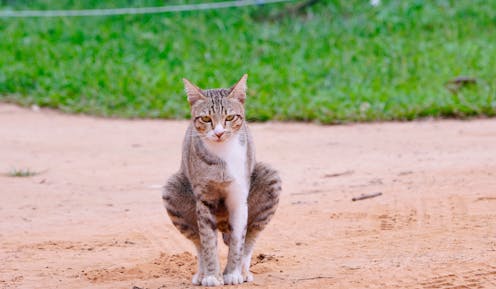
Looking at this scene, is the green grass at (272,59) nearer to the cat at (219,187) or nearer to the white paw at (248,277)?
the cat at (219,187)

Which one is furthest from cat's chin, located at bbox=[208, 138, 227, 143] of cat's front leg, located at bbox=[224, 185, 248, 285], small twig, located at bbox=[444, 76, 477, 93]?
small twig, located at bbox=[444, 76, 477, 93]

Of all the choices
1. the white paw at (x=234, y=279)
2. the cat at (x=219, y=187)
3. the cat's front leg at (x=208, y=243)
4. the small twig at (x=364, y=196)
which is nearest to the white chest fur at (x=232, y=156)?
the cat at (x=219, y=187)

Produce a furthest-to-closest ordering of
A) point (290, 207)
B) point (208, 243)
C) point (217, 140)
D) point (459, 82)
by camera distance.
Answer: point (459, 82) → point (290, 207) → point (208, 243) → point (217, 140)

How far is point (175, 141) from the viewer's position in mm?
11703

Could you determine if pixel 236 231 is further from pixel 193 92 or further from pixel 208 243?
pixel 193 92

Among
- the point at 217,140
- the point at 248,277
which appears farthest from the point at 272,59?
the point at 217,140

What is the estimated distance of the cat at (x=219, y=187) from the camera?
577 centimetres

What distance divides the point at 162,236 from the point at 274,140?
4.21 meters

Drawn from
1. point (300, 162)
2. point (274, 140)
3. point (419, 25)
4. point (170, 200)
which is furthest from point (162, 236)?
point (419, 25)

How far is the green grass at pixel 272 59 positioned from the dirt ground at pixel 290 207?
61 centimetres

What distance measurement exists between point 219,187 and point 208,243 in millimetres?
343

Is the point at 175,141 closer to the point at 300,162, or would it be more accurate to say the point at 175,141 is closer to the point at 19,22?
the point at 300,162

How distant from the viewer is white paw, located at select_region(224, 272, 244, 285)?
587cm

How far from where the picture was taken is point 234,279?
19.3 feet
